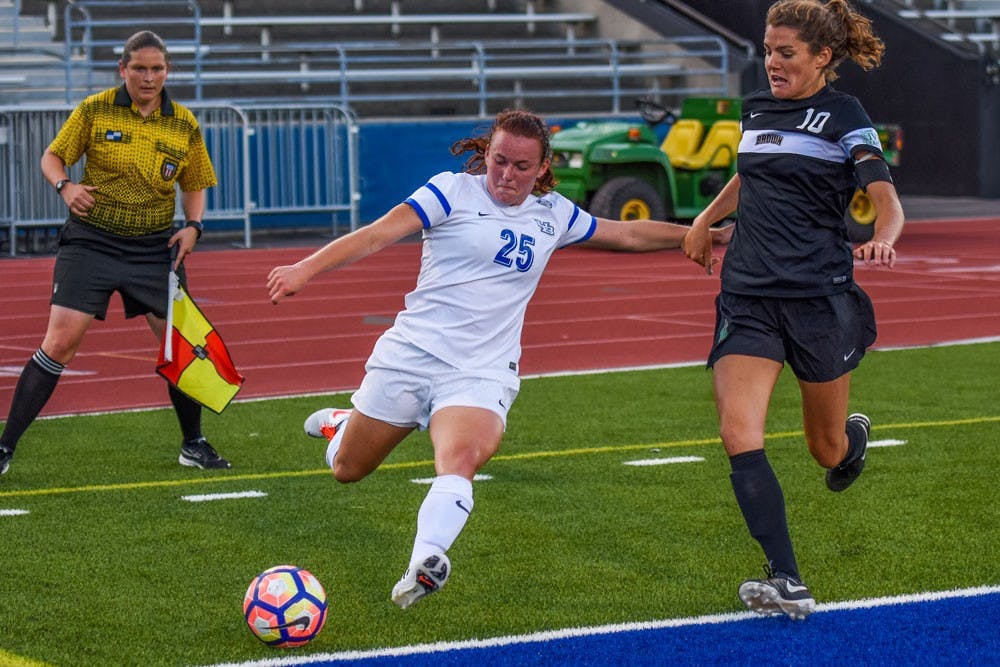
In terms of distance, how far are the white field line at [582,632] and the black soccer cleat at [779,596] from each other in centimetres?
8

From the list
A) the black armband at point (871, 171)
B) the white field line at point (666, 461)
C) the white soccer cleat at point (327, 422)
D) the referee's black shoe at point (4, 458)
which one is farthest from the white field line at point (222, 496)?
the black armband at point (871, 171)

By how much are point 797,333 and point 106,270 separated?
3.62 meters

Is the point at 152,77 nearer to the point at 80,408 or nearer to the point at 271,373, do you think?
the point at 80,408

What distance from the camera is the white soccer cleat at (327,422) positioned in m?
6.52

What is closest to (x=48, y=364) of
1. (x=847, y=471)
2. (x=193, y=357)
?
(x=193, y=357)

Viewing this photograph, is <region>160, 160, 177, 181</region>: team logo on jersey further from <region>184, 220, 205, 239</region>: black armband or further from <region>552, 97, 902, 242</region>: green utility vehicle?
<region>552, 97, 902, 242</region>: green utility vehicle

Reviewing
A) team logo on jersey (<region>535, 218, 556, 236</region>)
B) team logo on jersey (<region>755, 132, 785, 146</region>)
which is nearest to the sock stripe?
team logo on jersey (<region>535, 218, 556, 236</region>)

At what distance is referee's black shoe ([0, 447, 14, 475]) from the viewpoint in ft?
25.3

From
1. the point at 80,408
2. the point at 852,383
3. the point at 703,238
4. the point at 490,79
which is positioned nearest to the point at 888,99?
the point at 490,79

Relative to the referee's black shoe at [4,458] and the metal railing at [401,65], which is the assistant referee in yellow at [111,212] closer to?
the referee's black shoe at [4,458]

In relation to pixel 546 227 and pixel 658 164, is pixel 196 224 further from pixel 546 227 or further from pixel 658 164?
pixel 658 164

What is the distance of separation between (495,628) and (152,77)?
3.58 meters

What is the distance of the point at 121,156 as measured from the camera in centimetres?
784

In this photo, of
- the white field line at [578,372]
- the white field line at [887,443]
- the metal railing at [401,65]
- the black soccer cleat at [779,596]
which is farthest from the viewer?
the metal railing at [401,65]
